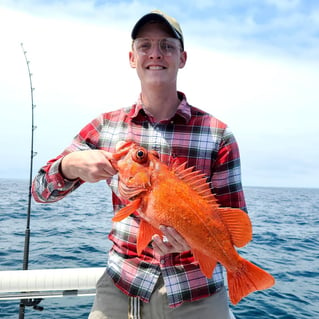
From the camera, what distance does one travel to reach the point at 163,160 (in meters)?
2.90

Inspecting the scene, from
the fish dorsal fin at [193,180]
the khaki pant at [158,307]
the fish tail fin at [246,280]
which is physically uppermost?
the fish dorsal fin at [193,180]

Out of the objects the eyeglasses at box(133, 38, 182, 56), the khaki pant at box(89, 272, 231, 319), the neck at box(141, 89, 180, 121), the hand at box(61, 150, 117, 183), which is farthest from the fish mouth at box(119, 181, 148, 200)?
the eyeglasses at box(133, 38, 182, 56)

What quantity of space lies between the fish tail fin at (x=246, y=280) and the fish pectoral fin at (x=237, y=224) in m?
0.13

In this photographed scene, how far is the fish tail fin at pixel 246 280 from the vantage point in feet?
7.53

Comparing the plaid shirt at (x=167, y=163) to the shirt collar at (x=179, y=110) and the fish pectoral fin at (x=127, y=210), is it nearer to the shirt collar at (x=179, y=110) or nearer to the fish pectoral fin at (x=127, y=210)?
the shirt collar at (x=179, y=110)

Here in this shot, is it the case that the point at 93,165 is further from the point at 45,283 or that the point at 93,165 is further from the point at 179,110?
the point at 45,283

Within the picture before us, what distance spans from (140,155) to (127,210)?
37 cm

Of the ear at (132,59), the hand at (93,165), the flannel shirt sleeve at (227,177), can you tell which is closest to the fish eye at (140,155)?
the hand at (93,165)

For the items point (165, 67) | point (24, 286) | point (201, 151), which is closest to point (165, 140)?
point (201, 151)

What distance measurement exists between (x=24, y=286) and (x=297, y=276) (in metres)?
7.37

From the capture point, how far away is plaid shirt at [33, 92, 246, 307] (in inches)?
103

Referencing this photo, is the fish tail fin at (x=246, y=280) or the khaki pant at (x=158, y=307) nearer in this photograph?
the fish tail fin at (x=246, y=280)

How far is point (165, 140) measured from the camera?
2.90m

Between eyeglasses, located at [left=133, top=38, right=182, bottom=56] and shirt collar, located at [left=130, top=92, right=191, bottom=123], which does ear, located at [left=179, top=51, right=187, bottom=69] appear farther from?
shirt collar, located at [left=130, top=92, right=191, bottom=123]
